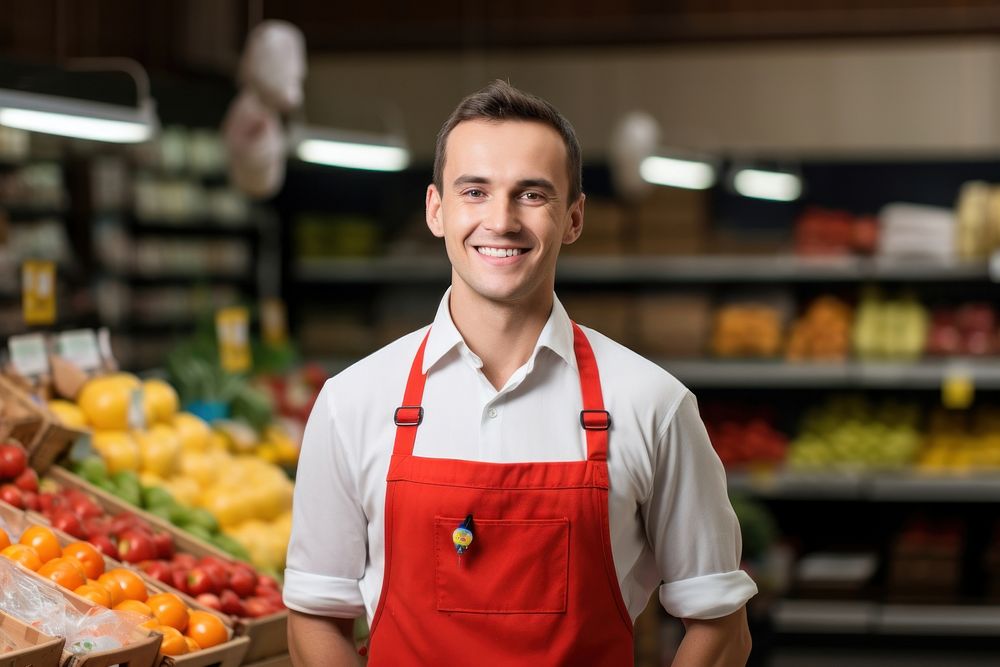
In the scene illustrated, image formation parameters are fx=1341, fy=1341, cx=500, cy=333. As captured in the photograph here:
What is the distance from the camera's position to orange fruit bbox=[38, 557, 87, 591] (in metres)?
2.57

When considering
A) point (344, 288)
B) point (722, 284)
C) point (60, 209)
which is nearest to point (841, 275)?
point (722, 284)

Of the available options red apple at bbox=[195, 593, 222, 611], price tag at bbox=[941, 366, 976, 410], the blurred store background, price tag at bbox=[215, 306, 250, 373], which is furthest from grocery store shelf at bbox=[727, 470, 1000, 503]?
red apple at bbox=[195, 593, 222, 611]

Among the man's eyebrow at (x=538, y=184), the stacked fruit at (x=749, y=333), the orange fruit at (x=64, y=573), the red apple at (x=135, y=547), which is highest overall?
the man's eyebrow at (x=538, y=184)

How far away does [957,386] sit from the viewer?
7.23m

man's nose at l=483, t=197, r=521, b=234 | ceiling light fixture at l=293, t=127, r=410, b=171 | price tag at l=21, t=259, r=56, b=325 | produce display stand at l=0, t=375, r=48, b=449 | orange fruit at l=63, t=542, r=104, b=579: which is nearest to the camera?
man's nose at l=483, t=197, r=521, b=234

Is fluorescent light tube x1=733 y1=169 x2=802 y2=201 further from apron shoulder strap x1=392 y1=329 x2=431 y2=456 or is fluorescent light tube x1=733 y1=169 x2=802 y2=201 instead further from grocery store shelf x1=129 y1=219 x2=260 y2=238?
apron shoulder strap x1=392 y1=329 x2=431 y2=456

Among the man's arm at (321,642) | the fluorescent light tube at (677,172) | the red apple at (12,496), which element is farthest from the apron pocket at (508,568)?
the fluorescent light tube at (677,172)

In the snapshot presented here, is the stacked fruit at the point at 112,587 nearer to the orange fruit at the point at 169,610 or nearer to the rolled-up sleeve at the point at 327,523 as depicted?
the orange fruit at the point at 169,610

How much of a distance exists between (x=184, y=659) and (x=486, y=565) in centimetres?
85

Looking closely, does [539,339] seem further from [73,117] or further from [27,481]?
[73,117]

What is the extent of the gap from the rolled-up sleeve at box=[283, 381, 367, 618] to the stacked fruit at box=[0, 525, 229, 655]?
0.58 m

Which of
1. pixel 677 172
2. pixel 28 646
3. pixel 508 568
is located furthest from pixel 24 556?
pixel 677 172

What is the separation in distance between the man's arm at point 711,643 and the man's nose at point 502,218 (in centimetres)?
65

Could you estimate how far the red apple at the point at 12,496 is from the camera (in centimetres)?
290
